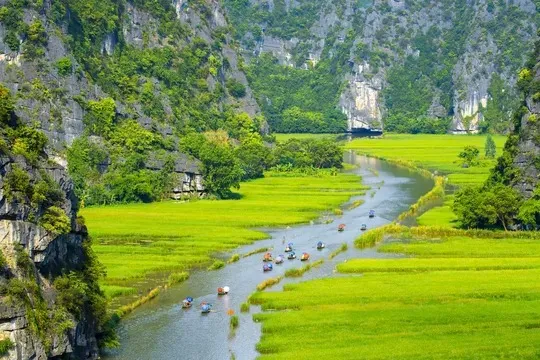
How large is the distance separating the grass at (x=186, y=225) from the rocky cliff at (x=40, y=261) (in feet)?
45.6

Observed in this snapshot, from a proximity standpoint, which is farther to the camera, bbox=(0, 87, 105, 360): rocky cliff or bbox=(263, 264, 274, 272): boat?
bbox=(263, 264, 274, 272): boat

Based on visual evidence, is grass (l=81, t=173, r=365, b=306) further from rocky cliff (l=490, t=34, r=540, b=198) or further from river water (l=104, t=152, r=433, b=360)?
rocky cliff (l=490, t=34, r=540, b=198)

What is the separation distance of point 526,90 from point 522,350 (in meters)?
60.2

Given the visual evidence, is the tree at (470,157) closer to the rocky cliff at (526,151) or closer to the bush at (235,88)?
the bush at (235,88)

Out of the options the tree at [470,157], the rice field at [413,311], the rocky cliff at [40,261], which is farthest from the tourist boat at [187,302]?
the tree at [470,157]

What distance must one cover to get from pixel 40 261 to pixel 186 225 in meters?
51.0

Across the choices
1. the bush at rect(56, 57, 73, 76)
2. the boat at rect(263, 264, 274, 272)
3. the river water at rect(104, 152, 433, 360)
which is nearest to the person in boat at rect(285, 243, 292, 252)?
the river water at rect(104, 152, 433, 360)

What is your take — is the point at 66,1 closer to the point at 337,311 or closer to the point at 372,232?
the point at 372,232

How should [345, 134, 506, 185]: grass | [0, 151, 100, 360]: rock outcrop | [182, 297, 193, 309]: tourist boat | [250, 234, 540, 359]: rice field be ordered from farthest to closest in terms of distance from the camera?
[345, 134, 506, 185]: grass
[182, 297, 193, 309]: tourist boat
[250, 234, 540, 359]: rice field
[0, 151, 100, 360]: rock outcrop

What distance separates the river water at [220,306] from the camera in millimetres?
51719

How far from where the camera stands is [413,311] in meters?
56.7

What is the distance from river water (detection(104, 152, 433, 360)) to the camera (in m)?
51.7

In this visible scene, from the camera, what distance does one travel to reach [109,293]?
63.6 m

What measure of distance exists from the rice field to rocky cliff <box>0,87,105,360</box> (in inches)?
393
